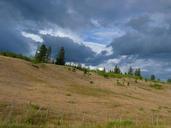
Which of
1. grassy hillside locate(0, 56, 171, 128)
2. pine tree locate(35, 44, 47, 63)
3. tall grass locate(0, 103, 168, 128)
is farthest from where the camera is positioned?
pine tree locate(35, 44, 47, 63)

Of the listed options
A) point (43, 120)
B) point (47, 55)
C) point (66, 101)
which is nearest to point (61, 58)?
point (47, 55)

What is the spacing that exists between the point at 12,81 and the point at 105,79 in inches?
965

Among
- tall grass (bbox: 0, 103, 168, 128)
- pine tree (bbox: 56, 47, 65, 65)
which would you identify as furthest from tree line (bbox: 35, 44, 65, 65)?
tall grass (bbox: 0, 103, 168, 128)

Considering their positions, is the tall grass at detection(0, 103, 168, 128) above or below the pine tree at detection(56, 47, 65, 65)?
below

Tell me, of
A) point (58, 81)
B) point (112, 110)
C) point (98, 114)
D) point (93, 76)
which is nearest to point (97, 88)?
point (58, 81)

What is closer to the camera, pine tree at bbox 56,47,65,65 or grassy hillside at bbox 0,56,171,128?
grassy hillside at bbox 0,56,171,128

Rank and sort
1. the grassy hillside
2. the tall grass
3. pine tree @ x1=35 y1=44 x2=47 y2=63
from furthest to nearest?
pine tree @ x1=35 y1=44 x2=47 y2=63 → the grassy hillside → the tall grass

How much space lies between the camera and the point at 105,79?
6856cm

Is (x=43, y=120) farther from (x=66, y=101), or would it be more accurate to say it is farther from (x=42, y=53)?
(x=42, y=53)

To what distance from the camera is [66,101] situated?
41594 mm

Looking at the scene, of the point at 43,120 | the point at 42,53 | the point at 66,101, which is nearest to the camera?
the point at 43,120

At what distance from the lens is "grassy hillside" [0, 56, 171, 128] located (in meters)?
28.8

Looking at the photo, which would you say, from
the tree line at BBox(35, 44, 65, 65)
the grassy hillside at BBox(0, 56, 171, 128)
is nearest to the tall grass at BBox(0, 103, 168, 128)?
the grassy hillside at BBox(0, 56, 171, 128)

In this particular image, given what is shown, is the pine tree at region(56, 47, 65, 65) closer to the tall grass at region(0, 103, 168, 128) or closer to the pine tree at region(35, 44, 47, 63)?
the pine tree at region(35, 44, 47, 63)
